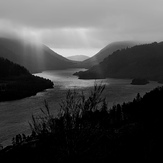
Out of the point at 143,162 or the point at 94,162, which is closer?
the point at 143,162

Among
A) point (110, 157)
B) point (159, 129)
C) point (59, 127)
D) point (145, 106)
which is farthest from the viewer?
point (145, 106)

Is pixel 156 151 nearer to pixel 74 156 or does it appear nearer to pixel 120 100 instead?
pixel 74 156

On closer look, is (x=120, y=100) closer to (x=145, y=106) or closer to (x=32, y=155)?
(x=145, y=106)

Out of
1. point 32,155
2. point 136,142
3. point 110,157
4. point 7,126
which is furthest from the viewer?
point 7,126

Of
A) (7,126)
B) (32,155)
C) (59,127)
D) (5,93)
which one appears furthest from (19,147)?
(5,93)

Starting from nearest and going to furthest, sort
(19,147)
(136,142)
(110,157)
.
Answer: (110,157), (136,142), (19,147)

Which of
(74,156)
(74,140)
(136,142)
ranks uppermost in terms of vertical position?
(74,140)

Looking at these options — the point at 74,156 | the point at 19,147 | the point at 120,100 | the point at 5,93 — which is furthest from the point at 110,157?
the point at 5,93

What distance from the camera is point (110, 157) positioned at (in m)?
27.9

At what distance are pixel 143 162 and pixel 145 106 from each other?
76.8m

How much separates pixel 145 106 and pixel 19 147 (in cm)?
6342

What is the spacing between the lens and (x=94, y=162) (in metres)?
26.4

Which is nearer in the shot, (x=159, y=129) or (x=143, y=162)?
(x=143, y=162)

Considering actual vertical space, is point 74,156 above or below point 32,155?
above
